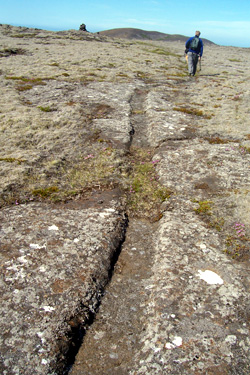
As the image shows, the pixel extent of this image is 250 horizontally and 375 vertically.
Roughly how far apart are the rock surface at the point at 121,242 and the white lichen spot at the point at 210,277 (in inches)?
1.1

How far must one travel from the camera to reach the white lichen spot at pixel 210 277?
548 cm

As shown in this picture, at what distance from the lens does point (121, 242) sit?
680cm

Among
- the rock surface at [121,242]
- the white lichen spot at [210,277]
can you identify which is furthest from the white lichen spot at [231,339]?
the white lichen spot at [210,277]

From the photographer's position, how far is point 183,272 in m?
5.70

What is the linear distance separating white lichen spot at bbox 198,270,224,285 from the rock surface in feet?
0.09

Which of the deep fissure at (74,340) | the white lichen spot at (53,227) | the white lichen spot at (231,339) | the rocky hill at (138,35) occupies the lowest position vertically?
the deep fissure at (74,340)

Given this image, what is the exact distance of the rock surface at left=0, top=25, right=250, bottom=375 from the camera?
435cm

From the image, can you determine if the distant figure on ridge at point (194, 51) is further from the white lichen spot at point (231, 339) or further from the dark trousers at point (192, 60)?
the white lichen spot at point (231, 339)

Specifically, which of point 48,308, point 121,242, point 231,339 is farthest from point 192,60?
point 48,308

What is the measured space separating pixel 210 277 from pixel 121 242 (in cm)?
226

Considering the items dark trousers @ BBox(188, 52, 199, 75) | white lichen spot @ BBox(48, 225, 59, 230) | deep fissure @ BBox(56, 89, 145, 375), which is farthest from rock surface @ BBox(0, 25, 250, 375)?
dark trousers @ BBox(188, 52, 199, 75)

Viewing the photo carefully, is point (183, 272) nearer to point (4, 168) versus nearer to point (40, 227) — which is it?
point (40, 227)

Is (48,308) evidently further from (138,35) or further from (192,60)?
(138,35)

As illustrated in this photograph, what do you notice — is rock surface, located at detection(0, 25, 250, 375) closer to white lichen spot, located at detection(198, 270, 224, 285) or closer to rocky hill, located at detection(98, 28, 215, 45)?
white lichen spot, located at detection(198, 270, 224, 285)
